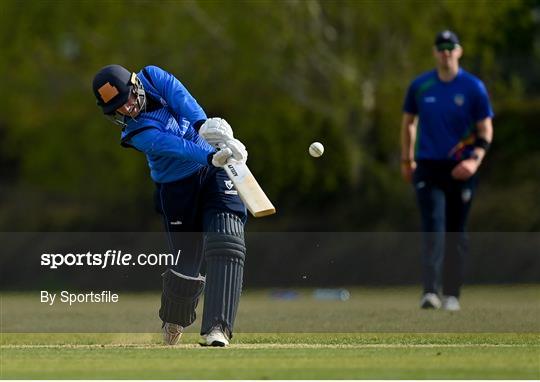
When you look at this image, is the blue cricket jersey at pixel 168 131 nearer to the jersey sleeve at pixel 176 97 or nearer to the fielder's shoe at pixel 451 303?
the jersey sleeve at pixel 176 97

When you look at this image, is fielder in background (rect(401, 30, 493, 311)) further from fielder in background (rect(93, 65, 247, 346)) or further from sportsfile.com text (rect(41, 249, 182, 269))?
fielder in background (rect(93, 65, 247, 346))

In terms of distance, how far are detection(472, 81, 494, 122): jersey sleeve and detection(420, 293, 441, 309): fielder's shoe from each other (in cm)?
161

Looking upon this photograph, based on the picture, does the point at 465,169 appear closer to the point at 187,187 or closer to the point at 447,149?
the point at 447,149

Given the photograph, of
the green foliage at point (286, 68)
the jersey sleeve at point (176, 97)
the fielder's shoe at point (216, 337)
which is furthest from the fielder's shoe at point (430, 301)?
the green foliage at point (286, 68)

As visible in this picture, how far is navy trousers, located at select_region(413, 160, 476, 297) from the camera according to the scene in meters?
12.2

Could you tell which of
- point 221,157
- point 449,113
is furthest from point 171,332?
point 449,113

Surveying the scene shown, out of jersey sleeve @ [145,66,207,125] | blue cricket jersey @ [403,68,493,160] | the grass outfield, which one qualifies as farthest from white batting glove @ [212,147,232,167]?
blue cricket jersey @ [403,68,493,160]

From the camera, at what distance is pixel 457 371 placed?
729 cm

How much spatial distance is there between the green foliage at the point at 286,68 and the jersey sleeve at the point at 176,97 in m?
14.2

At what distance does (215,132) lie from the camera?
859 centimetres

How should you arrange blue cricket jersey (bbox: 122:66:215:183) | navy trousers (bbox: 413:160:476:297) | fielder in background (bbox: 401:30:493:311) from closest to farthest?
blue cricket jersey (bbox: 122:66:215:183) < navy trousers (bbox: 413:160:476:297) < fielder in background (bbox: 401:30:493:311)

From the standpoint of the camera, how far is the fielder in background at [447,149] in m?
12.3

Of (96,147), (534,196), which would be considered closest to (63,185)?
(96,147)

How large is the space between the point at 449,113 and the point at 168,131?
13.5 feet
